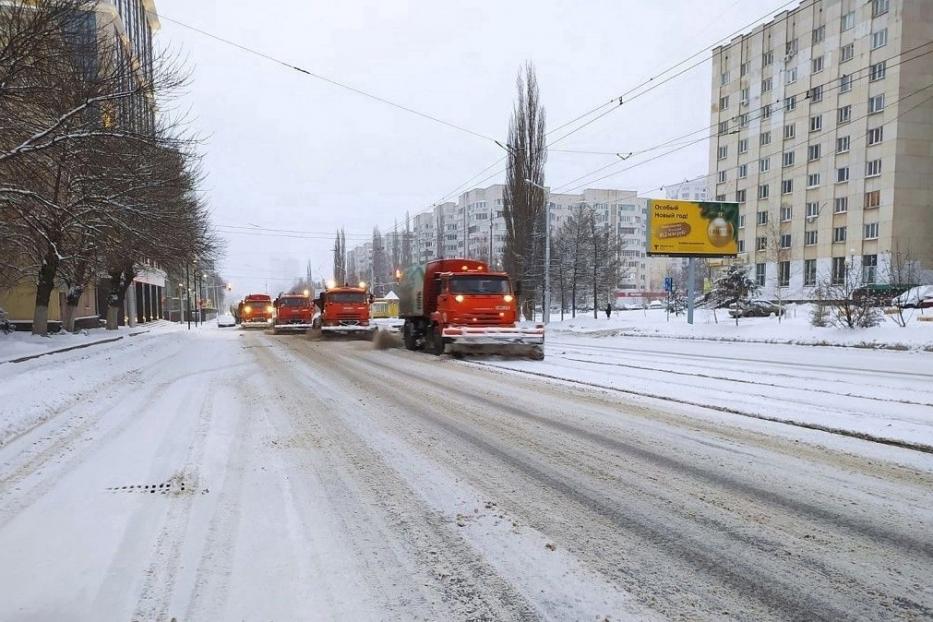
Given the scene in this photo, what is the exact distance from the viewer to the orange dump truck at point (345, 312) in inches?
999

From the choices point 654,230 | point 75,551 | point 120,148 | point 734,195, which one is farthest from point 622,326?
point 734,195

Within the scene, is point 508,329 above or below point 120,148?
below

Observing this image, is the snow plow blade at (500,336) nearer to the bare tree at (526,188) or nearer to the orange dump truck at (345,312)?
the orange dump truck at (345,312)

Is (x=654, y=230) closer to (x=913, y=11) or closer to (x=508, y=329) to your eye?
(x=508, y=329)

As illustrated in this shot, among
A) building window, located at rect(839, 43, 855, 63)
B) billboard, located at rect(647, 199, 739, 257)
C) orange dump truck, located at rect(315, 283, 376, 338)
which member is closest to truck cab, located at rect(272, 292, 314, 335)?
orange dump truck, located at rect(315, 283, 376, 338)

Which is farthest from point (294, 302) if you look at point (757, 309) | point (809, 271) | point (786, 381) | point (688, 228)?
point (809, 271)

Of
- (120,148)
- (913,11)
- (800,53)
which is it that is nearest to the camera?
(120,148)

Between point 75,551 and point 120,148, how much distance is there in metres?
14.3

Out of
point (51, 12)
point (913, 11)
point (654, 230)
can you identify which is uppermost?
point (913, 11)

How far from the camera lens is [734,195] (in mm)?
59625

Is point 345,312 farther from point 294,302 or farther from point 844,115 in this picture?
point 844,115

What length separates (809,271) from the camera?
165 ft

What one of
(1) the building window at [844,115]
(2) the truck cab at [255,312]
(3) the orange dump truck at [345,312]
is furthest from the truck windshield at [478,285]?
(1) the building window at [844,115]

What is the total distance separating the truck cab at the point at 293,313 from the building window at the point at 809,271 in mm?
44781
